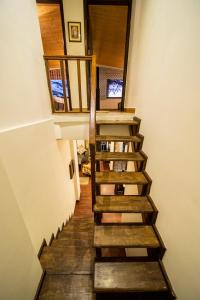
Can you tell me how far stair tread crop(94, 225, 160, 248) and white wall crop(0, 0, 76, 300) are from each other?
0.69m

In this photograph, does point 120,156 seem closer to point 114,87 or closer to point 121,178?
point 121,178

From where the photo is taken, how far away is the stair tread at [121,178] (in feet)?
5.78

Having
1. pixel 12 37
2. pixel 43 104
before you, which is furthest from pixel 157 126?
pixel 12 37

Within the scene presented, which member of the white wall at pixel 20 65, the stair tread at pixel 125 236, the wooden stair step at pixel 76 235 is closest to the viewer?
the white wall at pixel 20 65

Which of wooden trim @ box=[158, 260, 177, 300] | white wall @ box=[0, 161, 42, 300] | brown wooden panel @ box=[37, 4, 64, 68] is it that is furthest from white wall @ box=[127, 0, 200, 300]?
brown wooden panel @ box=[37, 4, 64, 68]

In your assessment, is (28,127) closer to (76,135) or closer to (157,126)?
(76,135)

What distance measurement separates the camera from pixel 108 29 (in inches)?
137

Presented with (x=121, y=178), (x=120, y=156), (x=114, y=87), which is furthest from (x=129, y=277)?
(x=114, y=87)

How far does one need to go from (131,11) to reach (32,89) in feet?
8.73

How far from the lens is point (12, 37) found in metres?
1.22

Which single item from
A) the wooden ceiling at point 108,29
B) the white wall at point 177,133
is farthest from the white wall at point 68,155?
the wooden ceiling at point 108,29

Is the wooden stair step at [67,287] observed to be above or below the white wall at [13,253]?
below

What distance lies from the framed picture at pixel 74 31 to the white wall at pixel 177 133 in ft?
5.13

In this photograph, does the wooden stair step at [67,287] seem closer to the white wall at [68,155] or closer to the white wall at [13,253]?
the white wall at [13,253]
